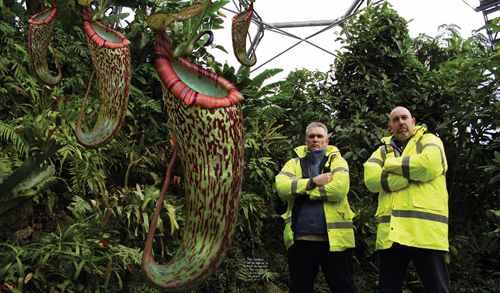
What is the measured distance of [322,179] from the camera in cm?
250

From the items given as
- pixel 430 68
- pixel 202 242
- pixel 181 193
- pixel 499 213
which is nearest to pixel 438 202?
pixel 499 213

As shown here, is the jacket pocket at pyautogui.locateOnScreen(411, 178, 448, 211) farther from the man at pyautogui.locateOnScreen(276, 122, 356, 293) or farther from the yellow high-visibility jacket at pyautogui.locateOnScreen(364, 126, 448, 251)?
the man at pyautogui.locateOnScreen(276, 122, 356, 293)

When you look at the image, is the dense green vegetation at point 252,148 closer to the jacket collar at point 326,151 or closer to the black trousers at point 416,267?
the jacket collar at point 326,151

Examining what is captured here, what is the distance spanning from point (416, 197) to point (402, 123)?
14.4 inches

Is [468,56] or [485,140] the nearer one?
[485,140]

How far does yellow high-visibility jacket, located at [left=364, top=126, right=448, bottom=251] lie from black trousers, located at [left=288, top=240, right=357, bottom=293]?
0.24m

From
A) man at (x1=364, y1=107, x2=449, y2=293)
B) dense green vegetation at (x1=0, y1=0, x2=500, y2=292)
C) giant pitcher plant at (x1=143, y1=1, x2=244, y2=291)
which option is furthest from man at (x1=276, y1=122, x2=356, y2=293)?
Result: giant pitcher plant at (x1=143, y1=1, x2=244, y2=291)

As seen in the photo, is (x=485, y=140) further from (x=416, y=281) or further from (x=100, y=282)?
(x=100, y=282)

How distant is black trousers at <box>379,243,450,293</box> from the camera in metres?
2.22

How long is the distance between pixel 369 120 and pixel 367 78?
365mm

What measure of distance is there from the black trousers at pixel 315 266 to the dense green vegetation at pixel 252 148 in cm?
103

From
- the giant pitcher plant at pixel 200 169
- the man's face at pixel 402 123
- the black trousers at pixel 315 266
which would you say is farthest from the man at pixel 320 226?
the giant pitcher plant at pixel 200 169

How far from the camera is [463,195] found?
4047 mm

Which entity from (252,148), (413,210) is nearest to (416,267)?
(413,210)
